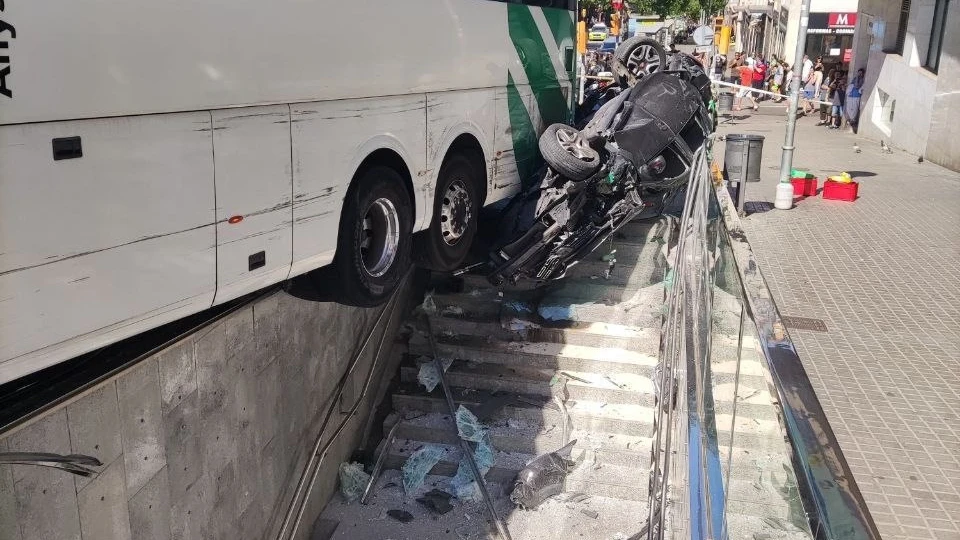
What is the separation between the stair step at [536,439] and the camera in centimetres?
993

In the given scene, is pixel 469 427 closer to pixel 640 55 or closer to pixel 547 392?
pixel 547 392

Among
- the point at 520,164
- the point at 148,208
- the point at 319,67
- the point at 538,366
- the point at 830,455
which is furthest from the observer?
the point at 538,366

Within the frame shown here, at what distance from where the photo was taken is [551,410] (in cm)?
1041

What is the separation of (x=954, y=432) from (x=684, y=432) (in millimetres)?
5592

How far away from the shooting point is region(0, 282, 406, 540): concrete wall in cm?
534

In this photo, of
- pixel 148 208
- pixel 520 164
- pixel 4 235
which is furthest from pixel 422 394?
pixel 4 235

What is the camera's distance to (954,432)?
28.4 ft

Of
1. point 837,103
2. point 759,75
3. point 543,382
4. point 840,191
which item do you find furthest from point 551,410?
point 759,75

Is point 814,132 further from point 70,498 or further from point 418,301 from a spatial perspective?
point 70,498

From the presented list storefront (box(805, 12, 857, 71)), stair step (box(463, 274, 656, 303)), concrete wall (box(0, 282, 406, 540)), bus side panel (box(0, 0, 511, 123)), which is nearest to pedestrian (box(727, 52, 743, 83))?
storefront (box(805, 12, 857, 71))

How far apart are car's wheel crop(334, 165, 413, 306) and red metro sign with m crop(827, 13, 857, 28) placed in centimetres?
3281

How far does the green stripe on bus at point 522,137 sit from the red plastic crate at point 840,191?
10.2 m

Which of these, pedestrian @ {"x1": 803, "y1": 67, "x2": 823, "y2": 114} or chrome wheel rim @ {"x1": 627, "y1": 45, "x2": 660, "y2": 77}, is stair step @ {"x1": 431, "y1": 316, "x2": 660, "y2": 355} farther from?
pedestrian @ {"x1": 803, "y1": 67, "x2": 823, "y2": 114}

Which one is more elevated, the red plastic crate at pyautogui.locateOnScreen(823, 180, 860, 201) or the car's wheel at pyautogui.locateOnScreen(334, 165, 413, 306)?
the car's wheel at pyautogui.locateOnScreen(334, 165, 413, 306)
